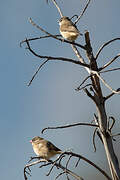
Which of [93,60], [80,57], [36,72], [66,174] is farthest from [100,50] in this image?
[66,174]

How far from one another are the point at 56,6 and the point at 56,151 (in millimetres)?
3180

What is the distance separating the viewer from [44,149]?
5.89 metres

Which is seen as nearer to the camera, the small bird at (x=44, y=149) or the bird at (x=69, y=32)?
the bird at (x=69, y=32)

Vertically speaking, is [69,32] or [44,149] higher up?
[69,32]

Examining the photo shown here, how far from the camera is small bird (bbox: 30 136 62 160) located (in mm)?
5490

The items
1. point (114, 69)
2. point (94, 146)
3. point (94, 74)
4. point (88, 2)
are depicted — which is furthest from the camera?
point (88, 2)

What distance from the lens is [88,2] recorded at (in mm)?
2258

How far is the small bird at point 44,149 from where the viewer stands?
216 inches

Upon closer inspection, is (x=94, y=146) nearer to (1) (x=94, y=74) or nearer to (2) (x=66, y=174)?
(2) (x=66, y=174)

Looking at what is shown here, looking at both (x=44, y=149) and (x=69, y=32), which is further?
(x=44, y=149)

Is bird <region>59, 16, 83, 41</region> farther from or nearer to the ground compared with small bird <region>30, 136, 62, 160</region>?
farther from the ground

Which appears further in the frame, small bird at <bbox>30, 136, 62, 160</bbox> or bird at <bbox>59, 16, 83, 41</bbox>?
small bird at <bbox>30, 136, 62, 160</bbox>

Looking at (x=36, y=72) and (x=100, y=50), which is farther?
(x=36, y=72)

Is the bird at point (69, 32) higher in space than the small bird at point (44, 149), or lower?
higher
